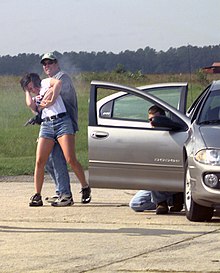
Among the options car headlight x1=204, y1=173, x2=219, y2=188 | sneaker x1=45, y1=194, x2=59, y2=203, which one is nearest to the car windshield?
car headlight x1=204, y1=173, x2=219, y2=188

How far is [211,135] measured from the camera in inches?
414

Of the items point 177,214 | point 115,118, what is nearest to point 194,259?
point 177,214

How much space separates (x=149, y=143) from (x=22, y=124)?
53.4 ft

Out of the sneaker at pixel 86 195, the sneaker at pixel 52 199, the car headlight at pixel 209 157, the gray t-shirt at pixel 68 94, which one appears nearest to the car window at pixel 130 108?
the gray t-shirt at pixel 68 94

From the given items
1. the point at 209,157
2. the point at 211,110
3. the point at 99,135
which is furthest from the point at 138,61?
→ the point at 209,157

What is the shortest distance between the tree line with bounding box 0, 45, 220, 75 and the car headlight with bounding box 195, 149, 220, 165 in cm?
326

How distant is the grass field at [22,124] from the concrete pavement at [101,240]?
5.49 m

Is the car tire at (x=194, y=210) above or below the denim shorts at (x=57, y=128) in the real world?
below

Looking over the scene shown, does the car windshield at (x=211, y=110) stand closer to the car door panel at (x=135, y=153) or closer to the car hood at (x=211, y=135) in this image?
the car hood at (x=211, y=135)

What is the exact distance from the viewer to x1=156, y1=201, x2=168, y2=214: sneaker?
11508 mm

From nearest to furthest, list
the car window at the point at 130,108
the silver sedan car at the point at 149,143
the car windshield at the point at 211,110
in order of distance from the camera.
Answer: the silver sedan car at the point at 149,143 < the car windshield at the point at 211,110 < the car window at the point at 130,108

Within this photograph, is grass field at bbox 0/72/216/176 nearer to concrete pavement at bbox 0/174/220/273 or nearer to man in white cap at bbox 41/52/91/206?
man in white cap at bbox 41/52/91/206

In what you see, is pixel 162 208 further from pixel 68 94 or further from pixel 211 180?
pixel 68 94

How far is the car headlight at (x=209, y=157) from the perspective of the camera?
33.7ft
